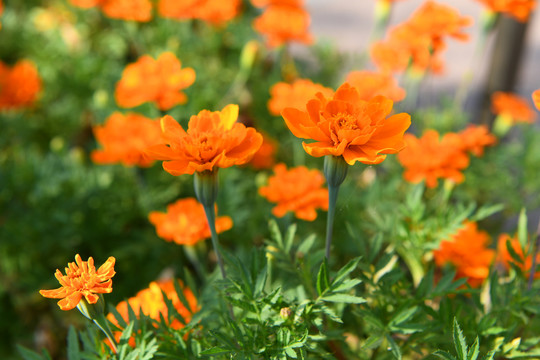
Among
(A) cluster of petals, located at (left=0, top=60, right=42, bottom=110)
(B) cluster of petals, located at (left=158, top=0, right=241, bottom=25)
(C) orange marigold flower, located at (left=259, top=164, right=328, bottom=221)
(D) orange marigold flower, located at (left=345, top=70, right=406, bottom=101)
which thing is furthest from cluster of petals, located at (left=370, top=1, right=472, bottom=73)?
(A) cluster of petals, located at (left=0, top=60, right=42, bottom=110)

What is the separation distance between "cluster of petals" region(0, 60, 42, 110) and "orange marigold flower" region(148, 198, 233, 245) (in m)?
0.78

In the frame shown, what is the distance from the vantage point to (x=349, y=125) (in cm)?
51

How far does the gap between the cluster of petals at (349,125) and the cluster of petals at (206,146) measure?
0.19 feet

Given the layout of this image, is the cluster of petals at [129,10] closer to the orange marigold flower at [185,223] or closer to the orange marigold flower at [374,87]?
the orange marigold flower at [374,87]

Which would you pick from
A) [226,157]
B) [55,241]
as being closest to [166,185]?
[55,241]

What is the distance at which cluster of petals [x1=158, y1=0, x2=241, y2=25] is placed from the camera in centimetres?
149

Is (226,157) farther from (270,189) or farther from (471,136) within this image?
(471,136)

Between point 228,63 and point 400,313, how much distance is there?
4.62ft

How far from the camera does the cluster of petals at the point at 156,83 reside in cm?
109

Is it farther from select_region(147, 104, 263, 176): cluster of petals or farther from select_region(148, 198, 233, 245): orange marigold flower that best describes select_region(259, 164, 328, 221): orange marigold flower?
select_region(147, 104, 263, 176): cluster of petals

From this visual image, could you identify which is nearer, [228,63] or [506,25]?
[506,25]

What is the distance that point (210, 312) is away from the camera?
0.64m

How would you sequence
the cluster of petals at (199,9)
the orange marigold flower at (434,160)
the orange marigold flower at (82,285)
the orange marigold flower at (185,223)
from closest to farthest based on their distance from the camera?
the orange marigold flower at (82,285) < the orange marigold flower at (185,223) < the orange marigold flower at (434,160) < the cluster of petals at (199,9)

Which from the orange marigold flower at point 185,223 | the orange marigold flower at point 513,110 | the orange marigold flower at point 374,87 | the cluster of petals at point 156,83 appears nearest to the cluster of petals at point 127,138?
the cluster of petals at point 156,83
